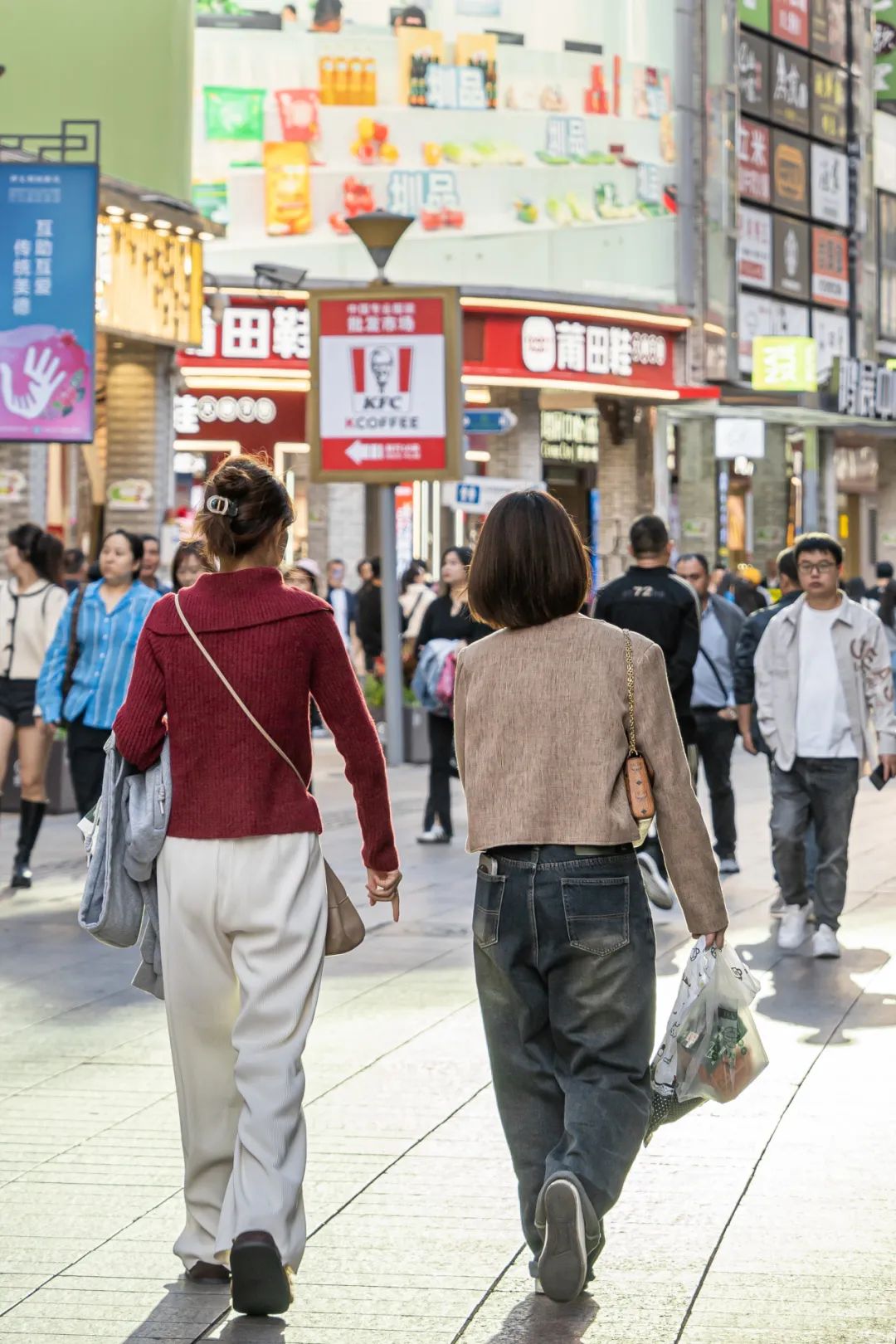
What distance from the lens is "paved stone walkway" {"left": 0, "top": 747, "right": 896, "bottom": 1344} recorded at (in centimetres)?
468

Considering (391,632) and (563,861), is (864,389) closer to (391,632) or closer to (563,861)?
(391,632)

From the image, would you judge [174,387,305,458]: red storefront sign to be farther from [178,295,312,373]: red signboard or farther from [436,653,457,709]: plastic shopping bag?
[436,653,457,709]: plastic shopping bag

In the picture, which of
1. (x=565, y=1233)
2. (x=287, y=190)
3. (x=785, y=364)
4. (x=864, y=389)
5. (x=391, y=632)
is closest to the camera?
(x=565, y=1233)

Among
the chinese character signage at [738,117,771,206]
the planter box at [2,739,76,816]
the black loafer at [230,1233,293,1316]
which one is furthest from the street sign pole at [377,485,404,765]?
the chinese character signage at [738,117,771,206]

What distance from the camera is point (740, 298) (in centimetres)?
5084

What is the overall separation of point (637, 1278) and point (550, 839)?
99 cm

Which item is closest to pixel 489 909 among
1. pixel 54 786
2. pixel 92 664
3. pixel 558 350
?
pixel 92 664

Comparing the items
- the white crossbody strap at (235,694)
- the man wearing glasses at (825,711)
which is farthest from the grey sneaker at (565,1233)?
the man wearing glasses at (825,711)

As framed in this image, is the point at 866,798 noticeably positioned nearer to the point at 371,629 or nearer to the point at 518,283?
the point at 371,629

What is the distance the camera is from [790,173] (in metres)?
52.6

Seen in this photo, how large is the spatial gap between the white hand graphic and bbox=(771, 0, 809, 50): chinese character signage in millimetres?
37906

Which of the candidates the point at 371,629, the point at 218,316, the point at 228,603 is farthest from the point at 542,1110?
the point at 218,316

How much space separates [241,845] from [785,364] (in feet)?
144

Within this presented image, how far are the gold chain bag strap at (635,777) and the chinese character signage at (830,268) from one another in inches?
2002
